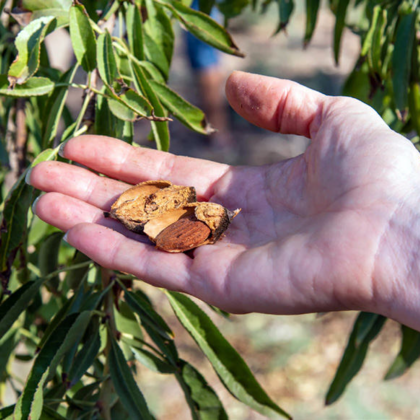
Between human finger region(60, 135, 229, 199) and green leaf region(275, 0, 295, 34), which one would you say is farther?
green leaf region(275, 0, 295, 34)

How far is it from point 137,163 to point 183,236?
0.21 meters

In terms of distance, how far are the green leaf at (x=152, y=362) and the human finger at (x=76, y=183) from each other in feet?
1.00

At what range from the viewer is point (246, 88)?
43.8 inches

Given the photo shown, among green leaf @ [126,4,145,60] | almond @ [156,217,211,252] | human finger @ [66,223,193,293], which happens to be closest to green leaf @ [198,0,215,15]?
green leaf @ [126,4,145,60]

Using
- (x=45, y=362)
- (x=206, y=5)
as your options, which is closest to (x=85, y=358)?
(x=45, y=362)

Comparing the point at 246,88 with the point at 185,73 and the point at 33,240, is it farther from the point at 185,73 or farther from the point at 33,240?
the point at 185,73

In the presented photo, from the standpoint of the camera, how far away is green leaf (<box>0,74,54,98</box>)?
3.13ft

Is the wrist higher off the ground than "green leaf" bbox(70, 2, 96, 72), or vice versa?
"green leaf" bbox(70, 2, 96, 72)

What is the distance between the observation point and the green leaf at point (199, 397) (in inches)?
43.1

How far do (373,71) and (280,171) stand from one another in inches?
13.2

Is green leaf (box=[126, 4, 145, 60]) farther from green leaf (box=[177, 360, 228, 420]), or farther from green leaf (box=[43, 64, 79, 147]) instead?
green leaf (box=[177, 360, 228, 420])

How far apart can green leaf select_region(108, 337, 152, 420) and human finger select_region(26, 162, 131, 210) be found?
32 cm

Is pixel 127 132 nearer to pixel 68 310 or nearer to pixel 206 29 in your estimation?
pixel 206 29

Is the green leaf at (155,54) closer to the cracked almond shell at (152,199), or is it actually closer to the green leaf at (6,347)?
the cracked almond shell at (152,199)
